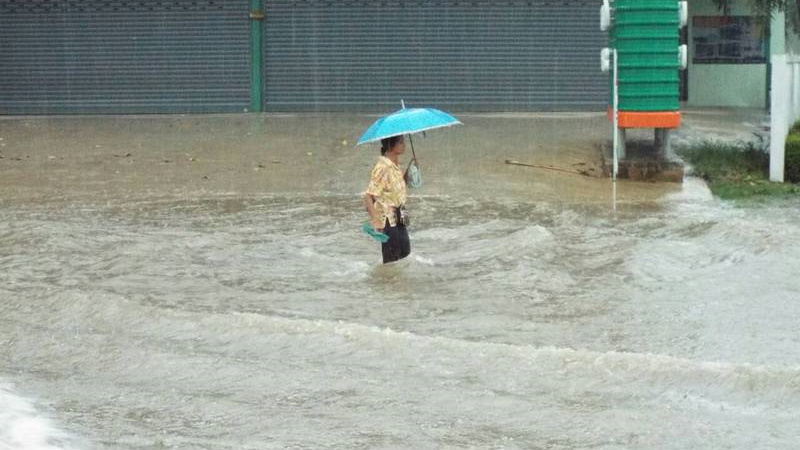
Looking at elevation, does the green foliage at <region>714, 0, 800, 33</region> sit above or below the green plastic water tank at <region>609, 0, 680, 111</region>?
above

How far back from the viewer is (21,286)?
917 centimetres

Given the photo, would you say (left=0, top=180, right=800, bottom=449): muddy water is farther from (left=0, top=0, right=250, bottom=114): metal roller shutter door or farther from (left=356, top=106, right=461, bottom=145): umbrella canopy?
(left=0, top=0, right=250, bottom=114): metal roller shutter door

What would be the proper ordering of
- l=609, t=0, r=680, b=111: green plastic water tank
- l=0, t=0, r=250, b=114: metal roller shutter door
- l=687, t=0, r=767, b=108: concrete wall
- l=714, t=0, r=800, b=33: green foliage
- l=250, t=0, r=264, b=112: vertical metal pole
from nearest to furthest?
l=609, t=0, r=680, b=111: green plastic water tank → l=714, t=0, r=800, b=33: green foliage → l=250, t=0, r=264, b=112: vertical metal pole → l=0, t=0, r=250, b=114: metal roller shutter door → l=687, t=0, r=767, b=108: concrete wall

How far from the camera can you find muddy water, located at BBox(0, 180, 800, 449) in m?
6.07

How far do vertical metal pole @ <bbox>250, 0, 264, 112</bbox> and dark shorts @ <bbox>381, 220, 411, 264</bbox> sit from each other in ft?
35.0

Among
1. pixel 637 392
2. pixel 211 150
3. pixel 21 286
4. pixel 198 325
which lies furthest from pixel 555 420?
pixel 211 150

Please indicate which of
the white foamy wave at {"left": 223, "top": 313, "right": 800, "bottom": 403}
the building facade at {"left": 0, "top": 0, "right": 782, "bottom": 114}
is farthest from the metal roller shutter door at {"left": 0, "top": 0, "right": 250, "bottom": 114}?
the white foamy wave at {"left": 223, "top": 313, "right": 800, "bottom": 403}

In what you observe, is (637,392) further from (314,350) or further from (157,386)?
(157,386)

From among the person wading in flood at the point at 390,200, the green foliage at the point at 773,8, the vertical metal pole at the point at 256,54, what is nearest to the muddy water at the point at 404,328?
the person wading in flood at the point at 390,200

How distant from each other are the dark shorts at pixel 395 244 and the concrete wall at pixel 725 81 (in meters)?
13.9

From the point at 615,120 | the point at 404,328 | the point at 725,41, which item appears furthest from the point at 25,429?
the point at 725,41

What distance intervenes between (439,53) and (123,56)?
495 cm

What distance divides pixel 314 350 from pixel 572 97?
12.7 metres

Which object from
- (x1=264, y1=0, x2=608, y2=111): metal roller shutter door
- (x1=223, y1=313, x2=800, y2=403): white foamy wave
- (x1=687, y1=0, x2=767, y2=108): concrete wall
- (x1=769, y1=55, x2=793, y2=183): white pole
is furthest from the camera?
(x1=687, y1=0, x2=767, y2=108): concrete wall
